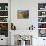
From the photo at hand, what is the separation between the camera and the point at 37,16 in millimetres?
6723

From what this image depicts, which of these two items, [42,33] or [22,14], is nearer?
[22,14]

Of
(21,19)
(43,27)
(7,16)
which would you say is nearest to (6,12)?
(7,16)

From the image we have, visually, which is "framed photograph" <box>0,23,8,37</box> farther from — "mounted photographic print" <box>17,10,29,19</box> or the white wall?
"mounted photographic print" <box>17,10,29,19</box>

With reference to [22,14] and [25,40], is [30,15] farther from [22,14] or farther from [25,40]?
[25,40]

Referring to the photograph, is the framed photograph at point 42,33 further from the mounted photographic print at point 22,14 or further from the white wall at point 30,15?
the mounted photographic print at point 22,14

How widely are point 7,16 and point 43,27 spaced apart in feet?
6.40

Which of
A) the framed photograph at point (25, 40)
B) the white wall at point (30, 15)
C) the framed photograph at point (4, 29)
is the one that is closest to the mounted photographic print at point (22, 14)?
the white wall at point (30, 15)

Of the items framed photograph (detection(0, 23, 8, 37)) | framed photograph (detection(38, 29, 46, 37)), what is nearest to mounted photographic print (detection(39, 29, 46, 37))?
framed photograph (detection(38, 29, 46, 37))

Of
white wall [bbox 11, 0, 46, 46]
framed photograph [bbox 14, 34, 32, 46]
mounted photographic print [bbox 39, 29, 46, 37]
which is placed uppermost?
white wall [bbox 11, 0, 46, 46]

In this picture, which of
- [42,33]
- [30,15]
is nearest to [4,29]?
[30,15]

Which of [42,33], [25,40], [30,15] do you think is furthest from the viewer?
[42,33]

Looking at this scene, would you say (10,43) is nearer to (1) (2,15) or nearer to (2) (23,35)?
(2) (23,35)

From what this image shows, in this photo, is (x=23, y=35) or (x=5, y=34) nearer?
(x=23, y=35)

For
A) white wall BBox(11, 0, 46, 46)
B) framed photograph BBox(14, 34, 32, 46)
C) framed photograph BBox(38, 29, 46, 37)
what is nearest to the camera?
framed photograph BBox(14, 34, 32, 46)
